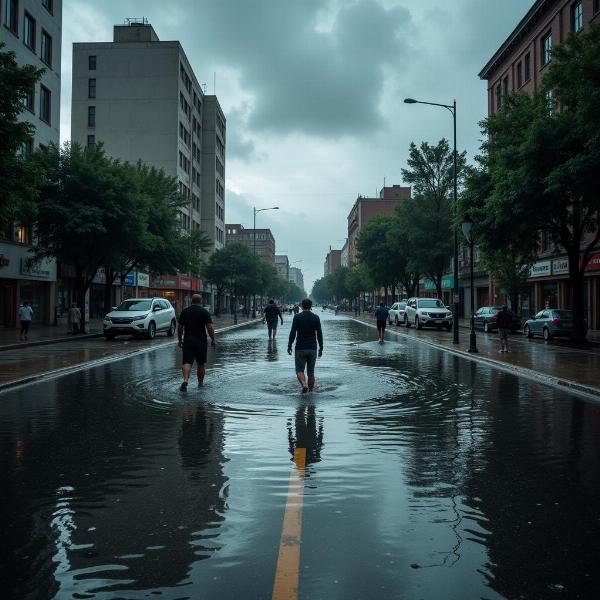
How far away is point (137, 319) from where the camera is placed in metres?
27.9

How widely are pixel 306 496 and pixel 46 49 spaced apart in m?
41.2

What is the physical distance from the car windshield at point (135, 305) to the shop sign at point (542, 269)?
24.8m

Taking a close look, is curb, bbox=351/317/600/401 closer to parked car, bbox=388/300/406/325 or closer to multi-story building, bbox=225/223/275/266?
parked car, bbox=388/300/406/325

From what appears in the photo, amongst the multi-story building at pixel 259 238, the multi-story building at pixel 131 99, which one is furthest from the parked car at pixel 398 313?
the multi-story building at pixel 259 238

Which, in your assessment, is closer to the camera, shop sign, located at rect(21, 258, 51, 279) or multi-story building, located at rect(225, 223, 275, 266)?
shop sign, located at rect(21, 258, 51, 279)

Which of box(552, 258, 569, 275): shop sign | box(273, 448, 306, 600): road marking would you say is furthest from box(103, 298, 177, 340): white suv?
A: box(552, 258, 569, 275): shop sign

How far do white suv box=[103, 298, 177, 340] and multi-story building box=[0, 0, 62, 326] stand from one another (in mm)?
6718

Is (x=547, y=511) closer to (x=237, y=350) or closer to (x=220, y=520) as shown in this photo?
(x=220, y=520)

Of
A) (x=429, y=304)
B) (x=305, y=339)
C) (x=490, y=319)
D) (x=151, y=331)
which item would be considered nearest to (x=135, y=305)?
(x=151, y=331)

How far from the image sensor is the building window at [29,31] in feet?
117

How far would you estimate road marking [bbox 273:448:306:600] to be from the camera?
335cm

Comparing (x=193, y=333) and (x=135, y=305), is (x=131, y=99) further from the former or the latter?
(x=193, y=333)

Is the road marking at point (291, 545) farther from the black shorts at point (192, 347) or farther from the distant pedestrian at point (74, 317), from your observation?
the distant pedestrian at point (74, 317)

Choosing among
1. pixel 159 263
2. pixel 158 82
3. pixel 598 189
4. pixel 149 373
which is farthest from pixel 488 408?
pixel 158 82
